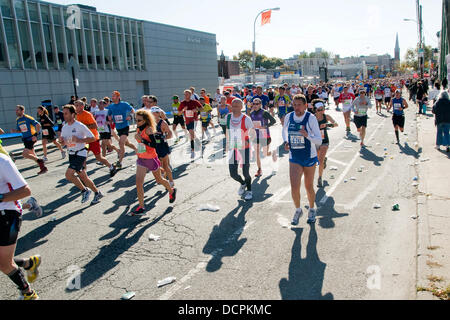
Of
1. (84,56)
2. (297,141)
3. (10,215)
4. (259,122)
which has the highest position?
(84,56)

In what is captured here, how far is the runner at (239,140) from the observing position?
7.60 metres

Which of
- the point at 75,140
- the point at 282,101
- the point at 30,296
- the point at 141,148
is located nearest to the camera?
the point at 30,296

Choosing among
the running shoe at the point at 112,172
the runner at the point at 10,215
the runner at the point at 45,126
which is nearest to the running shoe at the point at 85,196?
the running shoe at the point at 112,172

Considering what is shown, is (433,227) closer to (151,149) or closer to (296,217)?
(296,217)

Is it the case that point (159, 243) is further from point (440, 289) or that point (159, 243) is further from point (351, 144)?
point (351, 144)

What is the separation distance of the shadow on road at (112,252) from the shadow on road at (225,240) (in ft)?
3.77

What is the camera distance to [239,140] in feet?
25.0

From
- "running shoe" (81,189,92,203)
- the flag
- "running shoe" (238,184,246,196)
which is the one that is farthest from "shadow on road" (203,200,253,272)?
the flag

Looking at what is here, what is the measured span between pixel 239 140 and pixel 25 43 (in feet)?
75.9

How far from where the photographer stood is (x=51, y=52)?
88.7 feet

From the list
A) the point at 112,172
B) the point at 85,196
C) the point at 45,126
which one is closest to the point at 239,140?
the point at 85,196

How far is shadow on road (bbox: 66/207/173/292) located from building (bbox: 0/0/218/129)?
593 inches

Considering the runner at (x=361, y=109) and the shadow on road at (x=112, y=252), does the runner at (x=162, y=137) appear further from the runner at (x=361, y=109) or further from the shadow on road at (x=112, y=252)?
the runner at (x=361, y=109)
